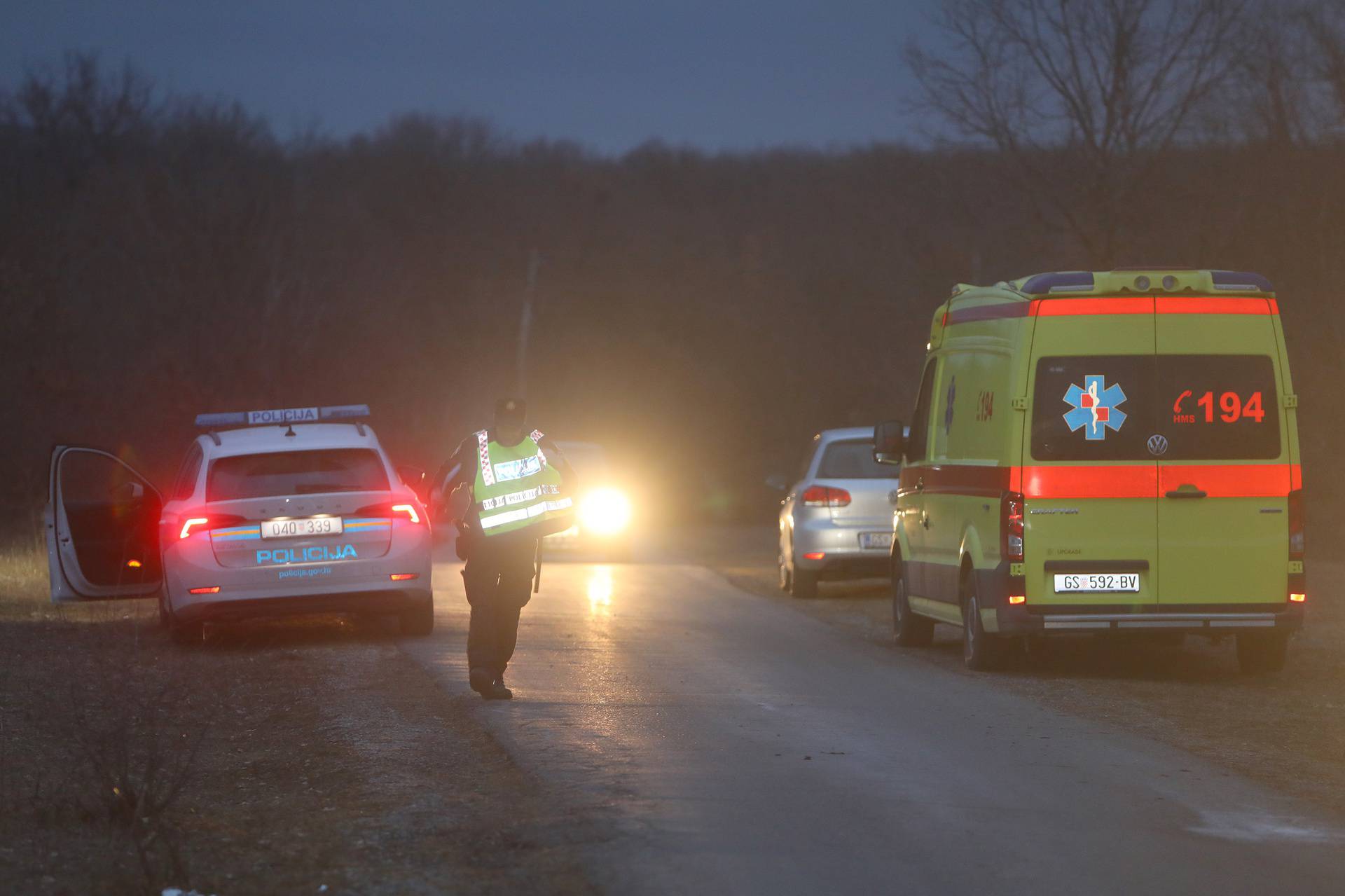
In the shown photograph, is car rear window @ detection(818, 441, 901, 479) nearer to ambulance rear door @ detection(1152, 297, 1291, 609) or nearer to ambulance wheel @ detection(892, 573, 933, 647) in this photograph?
ambulance wheel @ detection(892, 573, 933, 647)

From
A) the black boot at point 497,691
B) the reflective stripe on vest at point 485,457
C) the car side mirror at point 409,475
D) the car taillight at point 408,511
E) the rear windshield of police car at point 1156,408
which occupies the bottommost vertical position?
the black boot at point 497,691

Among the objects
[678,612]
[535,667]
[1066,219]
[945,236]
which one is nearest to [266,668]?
[535,667]

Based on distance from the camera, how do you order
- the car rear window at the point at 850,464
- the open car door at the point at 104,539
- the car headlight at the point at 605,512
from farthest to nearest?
the car headlight at the point at 605,512 < the car rear window at the point at 850,464 < the open car door at the point at 104,539

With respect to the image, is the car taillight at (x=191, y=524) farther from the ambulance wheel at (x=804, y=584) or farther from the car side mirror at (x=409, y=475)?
the ambulance wheel at (x=804, y=584)

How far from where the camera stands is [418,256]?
94812mm

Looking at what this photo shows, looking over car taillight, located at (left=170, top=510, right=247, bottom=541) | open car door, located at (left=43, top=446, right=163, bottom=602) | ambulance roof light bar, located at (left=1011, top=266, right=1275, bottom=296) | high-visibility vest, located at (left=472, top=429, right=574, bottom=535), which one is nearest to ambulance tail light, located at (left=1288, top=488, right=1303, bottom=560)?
ambulance roof light bar, located at (left=1011, top=266, right=1275, bottom=296)

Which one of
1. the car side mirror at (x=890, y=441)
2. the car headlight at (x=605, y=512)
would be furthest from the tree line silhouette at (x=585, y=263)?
the car side mirror at (x=890, y=441)

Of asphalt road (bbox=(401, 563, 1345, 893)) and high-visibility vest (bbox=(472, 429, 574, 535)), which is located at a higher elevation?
high-visibility vest (bbox=(472, 429, 574, 535))

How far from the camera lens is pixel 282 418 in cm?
1502

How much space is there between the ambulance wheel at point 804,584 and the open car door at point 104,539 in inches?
299

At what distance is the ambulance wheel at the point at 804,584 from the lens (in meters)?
20.2

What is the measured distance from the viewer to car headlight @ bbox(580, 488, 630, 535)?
2695 cm

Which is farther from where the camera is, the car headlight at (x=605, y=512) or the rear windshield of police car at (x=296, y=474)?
the car headlight at (x=605, y=512)

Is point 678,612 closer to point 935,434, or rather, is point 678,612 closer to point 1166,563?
point 935,434
